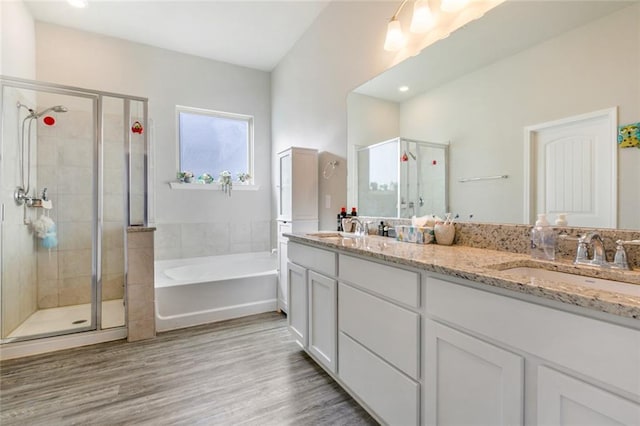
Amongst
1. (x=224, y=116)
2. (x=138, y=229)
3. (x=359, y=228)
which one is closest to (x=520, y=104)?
(x=359, y=228)

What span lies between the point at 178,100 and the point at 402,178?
3013 millimetres

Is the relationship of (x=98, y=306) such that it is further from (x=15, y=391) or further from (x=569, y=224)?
(x=569, y=224)

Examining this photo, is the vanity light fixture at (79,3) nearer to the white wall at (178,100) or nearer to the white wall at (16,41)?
the white wall at (16,41)

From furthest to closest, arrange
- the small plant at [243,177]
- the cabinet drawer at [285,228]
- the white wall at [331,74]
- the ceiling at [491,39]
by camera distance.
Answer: the small plant at [243,177] → the cabinet drawer at [285,228] → the white wall at [331,74] → the ceiling at [491,39]

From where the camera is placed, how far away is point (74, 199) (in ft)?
8.36

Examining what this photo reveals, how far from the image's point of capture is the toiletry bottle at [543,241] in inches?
44.9

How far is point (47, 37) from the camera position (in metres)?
2.99

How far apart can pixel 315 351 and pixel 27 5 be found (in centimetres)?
402

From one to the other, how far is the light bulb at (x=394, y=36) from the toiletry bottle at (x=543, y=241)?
4.50ft

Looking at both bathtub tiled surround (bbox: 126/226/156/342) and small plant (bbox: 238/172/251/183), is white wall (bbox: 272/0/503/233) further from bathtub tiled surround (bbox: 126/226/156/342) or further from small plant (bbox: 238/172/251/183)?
bathtub tiled surround (bbox: 126/226/156/342)

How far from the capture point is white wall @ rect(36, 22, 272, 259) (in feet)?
10.2

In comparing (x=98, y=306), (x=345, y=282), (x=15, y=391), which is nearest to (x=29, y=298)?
(x=98, y=306)

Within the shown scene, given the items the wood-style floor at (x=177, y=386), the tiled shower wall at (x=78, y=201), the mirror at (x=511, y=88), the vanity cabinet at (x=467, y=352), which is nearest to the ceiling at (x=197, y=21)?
the tiled shower wall at (x=78, y=201)

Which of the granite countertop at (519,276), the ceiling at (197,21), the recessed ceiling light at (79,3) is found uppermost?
the ceiling at (197,21)
